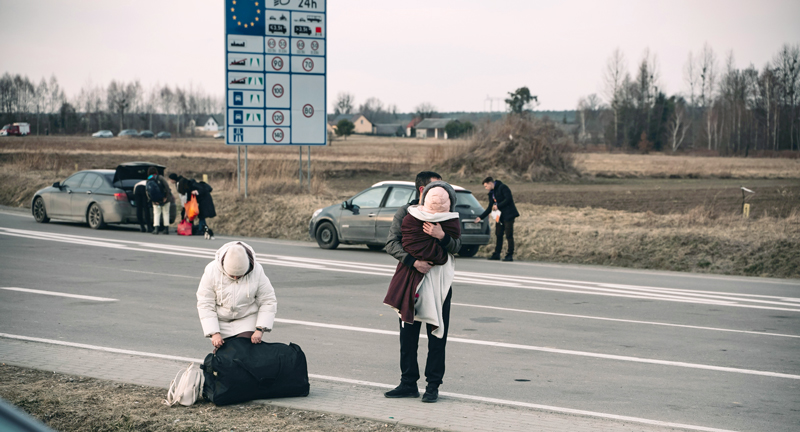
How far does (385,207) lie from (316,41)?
10042 mm

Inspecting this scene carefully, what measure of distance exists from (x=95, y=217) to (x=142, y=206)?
1.53 metres

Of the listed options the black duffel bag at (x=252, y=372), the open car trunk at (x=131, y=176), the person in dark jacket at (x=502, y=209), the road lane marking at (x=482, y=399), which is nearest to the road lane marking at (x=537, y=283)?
the person in dark jacket at (x=502, y=209)

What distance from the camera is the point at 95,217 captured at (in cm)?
2125

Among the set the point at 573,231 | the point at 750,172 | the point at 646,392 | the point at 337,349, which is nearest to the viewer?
the point at 646,392

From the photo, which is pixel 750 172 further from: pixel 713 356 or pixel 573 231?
pixel 713 356

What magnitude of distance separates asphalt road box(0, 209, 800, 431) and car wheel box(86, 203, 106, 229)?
4.87 meters

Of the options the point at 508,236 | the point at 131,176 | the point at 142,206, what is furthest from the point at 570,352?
the point at 131,176

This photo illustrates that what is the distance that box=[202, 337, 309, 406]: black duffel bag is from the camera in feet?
18.7

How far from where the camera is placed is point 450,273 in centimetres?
616

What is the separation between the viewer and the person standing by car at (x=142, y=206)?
66.4ft

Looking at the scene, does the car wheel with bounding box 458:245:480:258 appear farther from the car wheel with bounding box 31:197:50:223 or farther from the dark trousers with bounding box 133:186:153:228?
the car wheel with bounding box 31:197:50:223

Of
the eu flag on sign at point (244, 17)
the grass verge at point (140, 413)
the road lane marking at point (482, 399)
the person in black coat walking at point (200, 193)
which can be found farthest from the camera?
the eu flag on sign at point (244, 17)

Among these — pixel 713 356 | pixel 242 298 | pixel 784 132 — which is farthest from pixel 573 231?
pixel 784 132

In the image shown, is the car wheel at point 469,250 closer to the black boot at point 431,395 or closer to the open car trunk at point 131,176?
the open car trunk at point 131,176
